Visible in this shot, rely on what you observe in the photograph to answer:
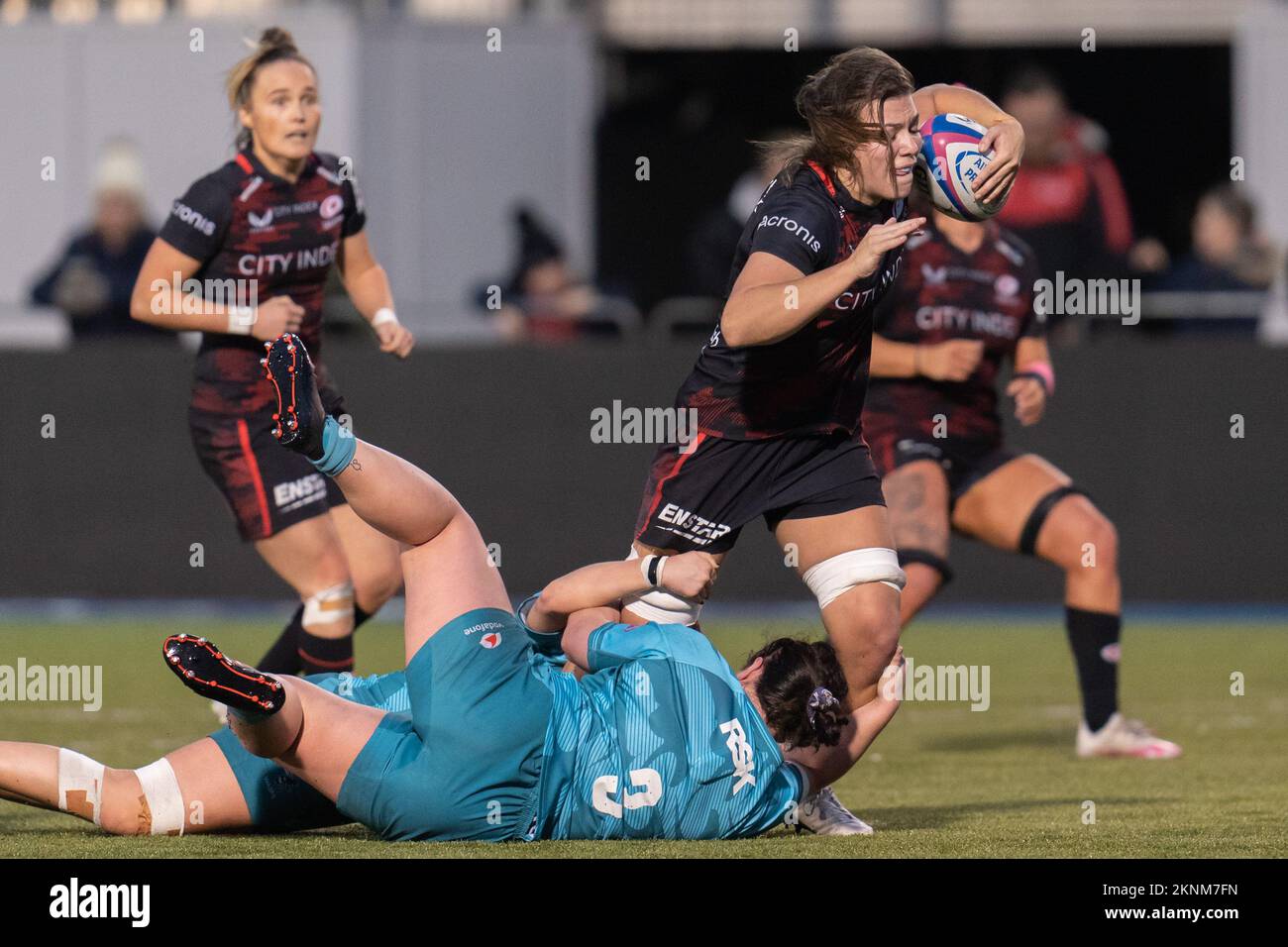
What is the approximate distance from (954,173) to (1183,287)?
8.12m

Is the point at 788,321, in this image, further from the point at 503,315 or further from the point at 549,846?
the point at 503,315

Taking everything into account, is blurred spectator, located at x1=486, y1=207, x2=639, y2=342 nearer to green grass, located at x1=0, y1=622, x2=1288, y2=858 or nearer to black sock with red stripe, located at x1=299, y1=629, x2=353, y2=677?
green grass, located at x1=0, y1=622, x2=1288, y2=858

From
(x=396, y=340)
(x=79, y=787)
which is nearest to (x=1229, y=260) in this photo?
(x=396, y=340)

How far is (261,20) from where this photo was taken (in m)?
17.1

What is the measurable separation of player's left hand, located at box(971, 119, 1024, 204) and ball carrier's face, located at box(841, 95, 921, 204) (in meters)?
0.23

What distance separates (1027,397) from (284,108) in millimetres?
3027

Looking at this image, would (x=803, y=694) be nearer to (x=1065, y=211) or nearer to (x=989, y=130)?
(x=989, y=130)

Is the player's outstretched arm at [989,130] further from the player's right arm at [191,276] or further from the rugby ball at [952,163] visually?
Result: the player's right arm at [191,276]

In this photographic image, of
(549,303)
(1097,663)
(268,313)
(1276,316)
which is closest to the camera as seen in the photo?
(268,313)

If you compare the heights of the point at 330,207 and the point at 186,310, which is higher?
the point at 330,207

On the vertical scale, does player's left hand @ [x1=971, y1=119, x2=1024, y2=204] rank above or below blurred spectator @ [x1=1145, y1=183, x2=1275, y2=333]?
above

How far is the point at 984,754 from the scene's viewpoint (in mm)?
8641

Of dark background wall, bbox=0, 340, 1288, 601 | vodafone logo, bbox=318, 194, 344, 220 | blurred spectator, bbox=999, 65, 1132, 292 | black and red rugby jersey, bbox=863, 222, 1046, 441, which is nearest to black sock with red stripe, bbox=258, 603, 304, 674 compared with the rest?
vodafone logo, bbox=318, 194, 344, 220

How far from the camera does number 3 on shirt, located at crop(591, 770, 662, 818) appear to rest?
5.81 m
